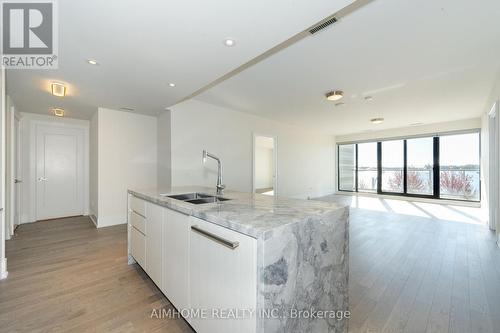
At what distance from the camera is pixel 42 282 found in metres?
2.15

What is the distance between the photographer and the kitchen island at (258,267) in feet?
3.25

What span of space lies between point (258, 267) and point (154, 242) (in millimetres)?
1368

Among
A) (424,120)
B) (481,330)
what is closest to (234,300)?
(481,330)

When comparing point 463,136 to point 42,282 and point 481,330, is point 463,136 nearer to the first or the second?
point 481,330

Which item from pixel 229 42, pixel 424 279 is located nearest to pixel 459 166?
pixel 424 279

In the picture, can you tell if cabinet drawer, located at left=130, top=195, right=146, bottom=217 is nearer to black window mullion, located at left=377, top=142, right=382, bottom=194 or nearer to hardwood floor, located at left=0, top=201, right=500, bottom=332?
hardwood floor, located at left=0, top=201, right=500, bottom=332

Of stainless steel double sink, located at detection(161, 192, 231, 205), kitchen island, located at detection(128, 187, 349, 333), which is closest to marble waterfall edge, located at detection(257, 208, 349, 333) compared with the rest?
kitchen island, located at detection(128, 187, 349, 333)

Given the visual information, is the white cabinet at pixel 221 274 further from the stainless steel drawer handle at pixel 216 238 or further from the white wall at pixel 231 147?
the white wall at pixel 231 147

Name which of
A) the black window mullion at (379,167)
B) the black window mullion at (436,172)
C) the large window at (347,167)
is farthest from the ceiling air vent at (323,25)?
the large window at (347,167)

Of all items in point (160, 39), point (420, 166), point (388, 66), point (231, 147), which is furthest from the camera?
point (420, 166)

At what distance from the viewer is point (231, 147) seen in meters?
5.02

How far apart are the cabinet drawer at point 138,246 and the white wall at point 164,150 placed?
5.71ft

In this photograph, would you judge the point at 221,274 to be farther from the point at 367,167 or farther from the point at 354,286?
the point at 367,167

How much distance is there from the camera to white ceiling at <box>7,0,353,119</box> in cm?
154
